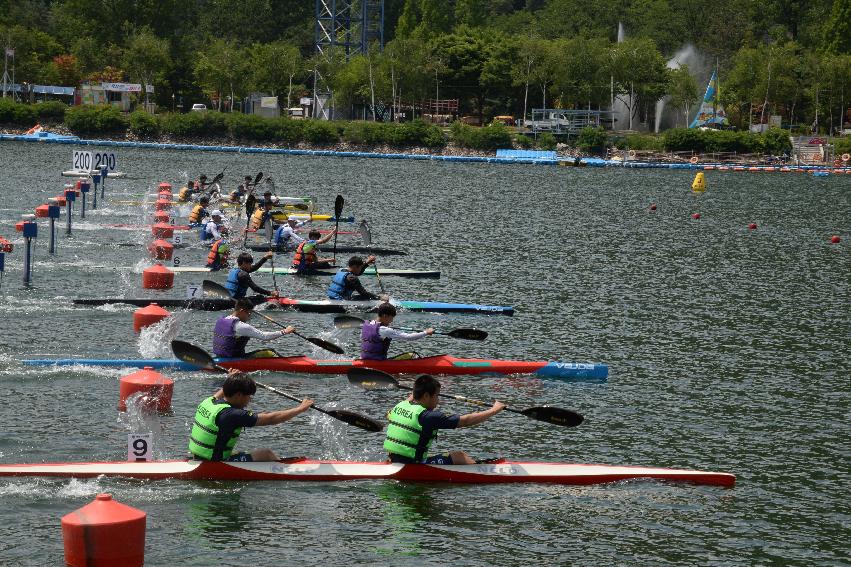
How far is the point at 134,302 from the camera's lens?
3153cm

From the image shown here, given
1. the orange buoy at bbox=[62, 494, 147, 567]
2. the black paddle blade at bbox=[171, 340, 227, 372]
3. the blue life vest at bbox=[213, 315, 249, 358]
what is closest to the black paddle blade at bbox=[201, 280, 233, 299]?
the blue life vest at bbox=[213, 315, 249, 358]

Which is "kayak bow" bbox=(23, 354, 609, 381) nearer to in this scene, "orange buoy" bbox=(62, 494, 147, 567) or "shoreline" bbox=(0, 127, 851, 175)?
"orange buoy" bbox=(62, 494, 147, 567)

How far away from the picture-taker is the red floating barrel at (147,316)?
93.7 ft

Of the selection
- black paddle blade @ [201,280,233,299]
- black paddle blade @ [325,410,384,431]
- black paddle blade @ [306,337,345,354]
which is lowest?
black paddle blade @ [325,410,384,431]

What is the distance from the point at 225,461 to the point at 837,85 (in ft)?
394

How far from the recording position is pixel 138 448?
1834cm

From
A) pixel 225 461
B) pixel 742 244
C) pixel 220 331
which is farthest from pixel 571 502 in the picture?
pixel 742 244

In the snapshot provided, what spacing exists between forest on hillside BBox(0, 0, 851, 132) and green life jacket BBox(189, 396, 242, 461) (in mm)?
118971

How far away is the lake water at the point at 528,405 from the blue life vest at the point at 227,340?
2.64ft

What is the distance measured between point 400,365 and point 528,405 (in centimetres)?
288

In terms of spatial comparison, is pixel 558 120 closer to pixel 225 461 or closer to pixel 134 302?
pixel 134 302

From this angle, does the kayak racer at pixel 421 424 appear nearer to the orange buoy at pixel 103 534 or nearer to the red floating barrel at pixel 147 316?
the orange buoy at pixel 103 534

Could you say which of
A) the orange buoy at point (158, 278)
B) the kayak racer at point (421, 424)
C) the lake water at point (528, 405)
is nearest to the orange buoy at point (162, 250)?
the lake water at point (528, 405)

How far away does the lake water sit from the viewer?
1692 centimetres
